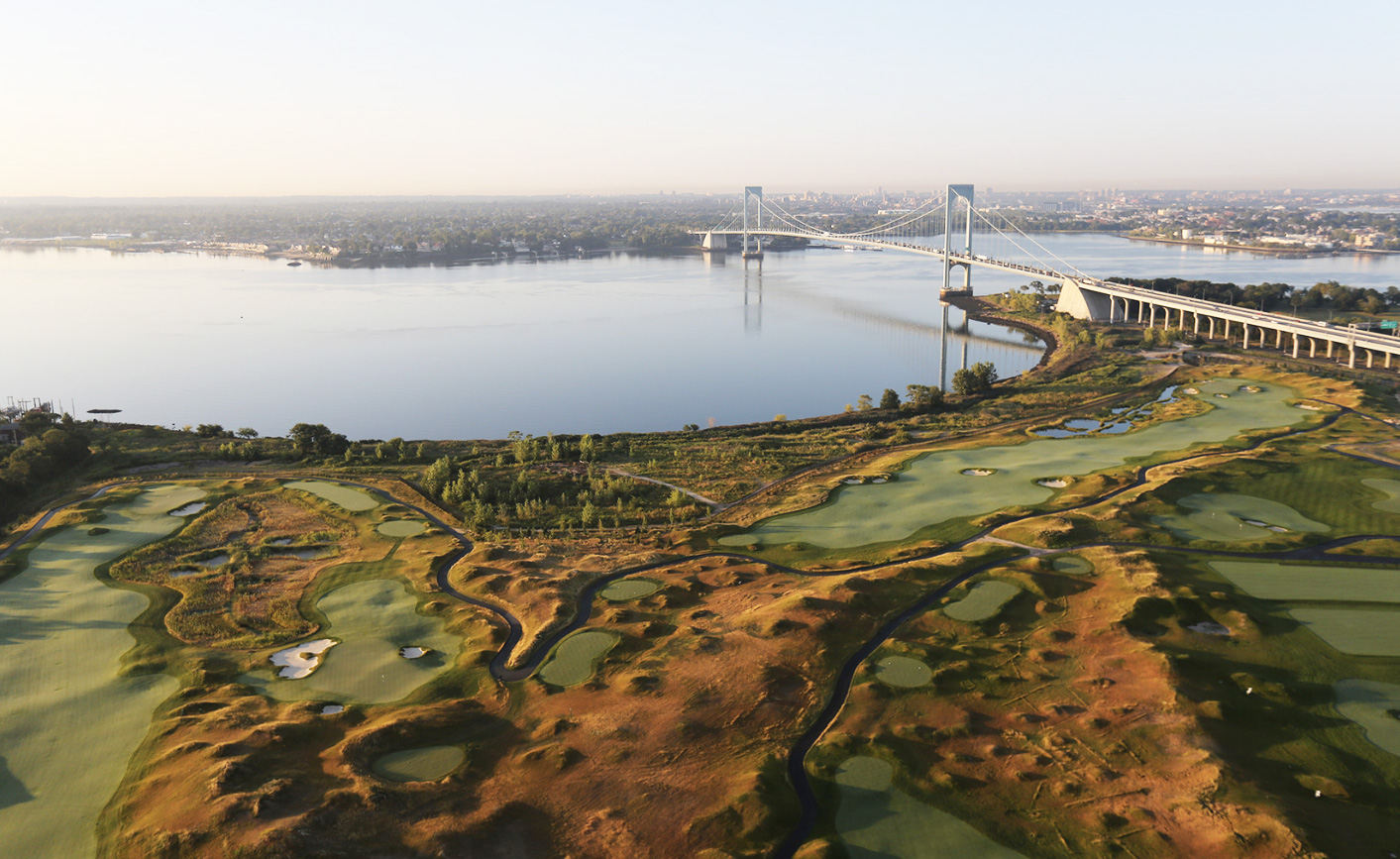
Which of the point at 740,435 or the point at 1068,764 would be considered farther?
the point at 740,435

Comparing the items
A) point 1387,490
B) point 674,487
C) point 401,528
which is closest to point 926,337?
point 1387,490

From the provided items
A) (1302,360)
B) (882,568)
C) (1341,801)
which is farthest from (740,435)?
(1302,360)

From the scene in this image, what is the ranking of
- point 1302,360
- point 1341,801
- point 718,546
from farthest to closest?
point 1302,360 → point 718,546 → point 1341,801

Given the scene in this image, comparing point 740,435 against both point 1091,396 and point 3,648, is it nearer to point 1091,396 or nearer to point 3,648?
point 1091,396

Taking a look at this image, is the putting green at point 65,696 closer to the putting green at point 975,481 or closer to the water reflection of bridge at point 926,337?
the putting green at point 975,481

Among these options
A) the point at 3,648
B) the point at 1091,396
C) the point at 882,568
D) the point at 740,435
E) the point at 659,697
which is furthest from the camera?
the point at 1091,396

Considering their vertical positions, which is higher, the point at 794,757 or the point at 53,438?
the point at 53,438

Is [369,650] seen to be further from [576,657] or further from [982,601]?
[982,601]
